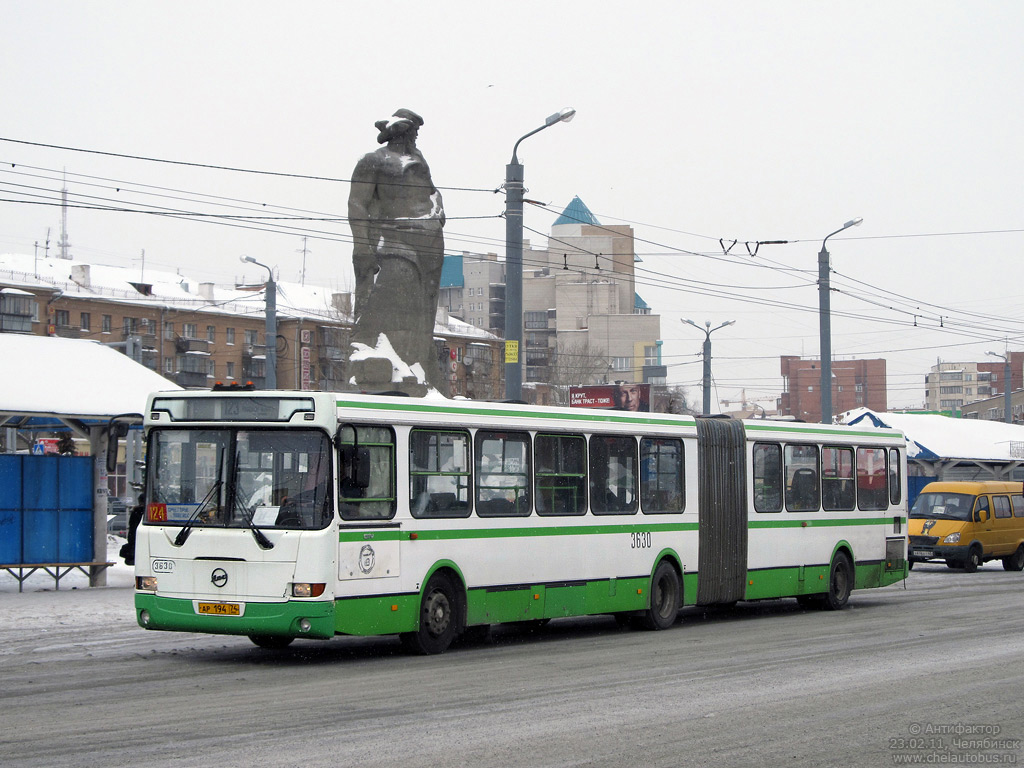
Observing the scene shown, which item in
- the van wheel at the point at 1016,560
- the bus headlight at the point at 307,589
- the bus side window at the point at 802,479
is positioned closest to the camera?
the bus headlight at the point at 307,589

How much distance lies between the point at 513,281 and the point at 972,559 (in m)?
14.1

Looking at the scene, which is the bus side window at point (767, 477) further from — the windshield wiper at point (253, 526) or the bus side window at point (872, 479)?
the windshield wiper at point (253, 526)

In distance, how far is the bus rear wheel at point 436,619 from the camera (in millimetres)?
13555

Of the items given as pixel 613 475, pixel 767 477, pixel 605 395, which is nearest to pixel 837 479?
pixel 767 477

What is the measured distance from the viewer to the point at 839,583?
67.4 ft

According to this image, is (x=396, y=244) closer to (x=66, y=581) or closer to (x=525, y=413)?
(x=66, y=581)

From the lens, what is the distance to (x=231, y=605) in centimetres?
1253

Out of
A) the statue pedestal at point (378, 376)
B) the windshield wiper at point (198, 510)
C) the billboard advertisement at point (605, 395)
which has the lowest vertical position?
the windshield wiper at point (198, 510)

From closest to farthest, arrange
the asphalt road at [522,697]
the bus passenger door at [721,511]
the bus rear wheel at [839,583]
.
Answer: the asphalt road at [522,697], the bus passenger door at [721,511], the bus rear wheel at [839,583]

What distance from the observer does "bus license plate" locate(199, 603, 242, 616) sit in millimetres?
12514

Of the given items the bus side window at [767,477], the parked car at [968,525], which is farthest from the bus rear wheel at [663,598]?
the parked car at [968,525]

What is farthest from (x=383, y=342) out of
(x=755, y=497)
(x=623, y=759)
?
(x=623, y=759)

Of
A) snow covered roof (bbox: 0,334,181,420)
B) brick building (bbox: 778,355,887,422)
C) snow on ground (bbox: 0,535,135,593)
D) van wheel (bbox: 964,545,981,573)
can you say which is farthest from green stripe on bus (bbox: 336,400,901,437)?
brick building (bbox: 778,355,887,422)

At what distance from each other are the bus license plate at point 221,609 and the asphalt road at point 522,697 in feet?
1.67
